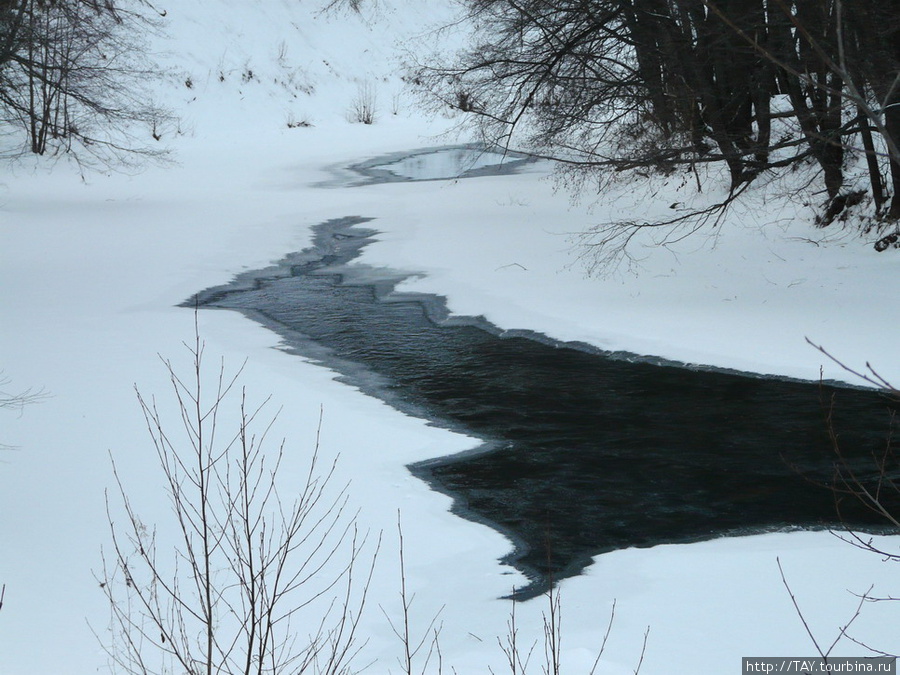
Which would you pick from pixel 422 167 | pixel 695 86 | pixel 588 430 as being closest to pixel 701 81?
pixel 695 86

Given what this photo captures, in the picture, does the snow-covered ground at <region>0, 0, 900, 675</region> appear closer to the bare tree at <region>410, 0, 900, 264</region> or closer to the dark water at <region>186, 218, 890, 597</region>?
the dark water at <region>186, 218, 890, 597</region>

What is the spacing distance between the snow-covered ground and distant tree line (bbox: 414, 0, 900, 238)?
1372mm

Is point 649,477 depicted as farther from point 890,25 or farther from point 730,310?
point 890,25

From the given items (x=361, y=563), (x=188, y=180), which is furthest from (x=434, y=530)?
(x=188, y=180)

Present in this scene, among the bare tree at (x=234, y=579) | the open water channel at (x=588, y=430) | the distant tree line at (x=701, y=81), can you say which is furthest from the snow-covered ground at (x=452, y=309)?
the distant tree line at (x=701, y=81)

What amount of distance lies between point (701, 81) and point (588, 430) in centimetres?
745

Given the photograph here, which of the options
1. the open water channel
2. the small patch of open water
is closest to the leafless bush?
the small patch of open water

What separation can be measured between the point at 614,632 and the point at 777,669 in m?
0.73

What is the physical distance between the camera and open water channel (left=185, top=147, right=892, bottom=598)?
18.4 ft

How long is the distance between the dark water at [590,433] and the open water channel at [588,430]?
2 centimetres

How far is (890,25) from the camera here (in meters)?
10.3

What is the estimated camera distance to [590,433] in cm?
717

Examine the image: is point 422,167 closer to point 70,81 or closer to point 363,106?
point 70,81

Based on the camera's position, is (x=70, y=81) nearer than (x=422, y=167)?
Yes
